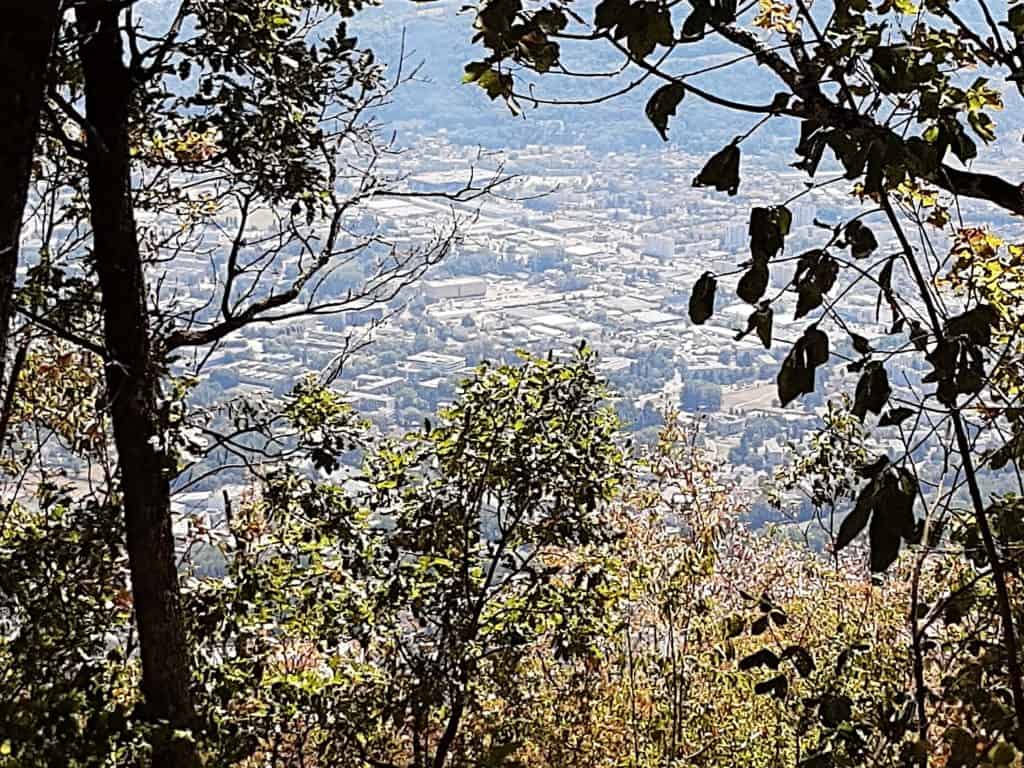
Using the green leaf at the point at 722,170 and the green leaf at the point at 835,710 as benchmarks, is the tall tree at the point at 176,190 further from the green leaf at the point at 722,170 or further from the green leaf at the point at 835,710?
the green leaf at the point at 722,170

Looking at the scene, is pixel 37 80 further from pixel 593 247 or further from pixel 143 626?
pixel 593 247

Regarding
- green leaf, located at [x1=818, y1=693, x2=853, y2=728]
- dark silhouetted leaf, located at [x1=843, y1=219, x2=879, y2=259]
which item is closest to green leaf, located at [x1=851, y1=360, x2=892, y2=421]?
dark silhouetted leaf, located at [x1=843, y1=219, x2=879, y2=259]

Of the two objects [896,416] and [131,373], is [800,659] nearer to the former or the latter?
[896,416]

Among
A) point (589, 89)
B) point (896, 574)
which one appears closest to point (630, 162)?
point (589, 89)

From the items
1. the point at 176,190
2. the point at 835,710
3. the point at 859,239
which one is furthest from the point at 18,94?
the point at 176,190

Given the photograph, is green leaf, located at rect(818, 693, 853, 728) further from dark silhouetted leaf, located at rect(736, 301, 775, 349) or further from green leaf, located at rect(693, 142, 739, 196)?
green leaf, located at rect(693, 142, 739, 196)

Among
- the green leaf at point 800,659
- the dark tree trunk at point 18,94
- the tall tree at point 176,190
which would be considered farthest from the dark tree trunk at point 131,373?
the green leaf at point 800,659
